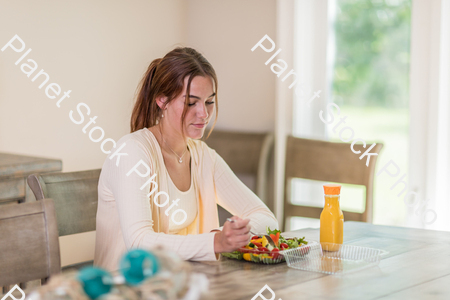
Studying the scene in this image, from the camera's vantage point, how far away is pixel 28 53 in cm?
279

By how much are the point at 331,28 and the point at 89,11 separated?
1360mm

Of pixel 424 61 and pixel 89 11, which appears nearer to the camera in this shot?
pixel 424 61

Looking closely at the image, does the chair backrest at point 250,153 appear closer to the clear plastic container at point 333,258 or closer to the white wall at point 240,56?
the white wall at point 240,56

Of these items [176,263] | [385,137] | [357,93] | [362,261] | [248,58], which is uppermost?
[248,58]

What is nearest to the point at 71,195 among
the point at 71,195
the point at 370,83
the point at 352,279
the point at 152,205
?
the point at 71,195

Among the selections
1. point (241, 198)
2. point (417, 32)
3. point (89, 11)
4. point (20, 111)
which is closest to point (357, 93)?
point (417, 32)

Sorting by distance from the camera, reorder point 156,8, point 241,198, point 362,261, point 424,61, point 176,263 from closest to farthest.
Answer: point 176,263
point 362,261
point 241,198
point 424,61
point 156,8

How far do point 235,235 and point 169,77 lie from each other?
64 cm

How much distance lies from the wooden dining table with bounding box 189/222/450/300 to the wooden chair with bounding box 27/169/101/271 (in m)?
0.59

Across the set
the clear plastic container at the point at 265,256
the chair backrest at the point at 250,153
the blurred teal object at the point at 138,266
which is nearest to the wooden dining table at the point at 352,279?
the clear plastic container at the point at 265,256

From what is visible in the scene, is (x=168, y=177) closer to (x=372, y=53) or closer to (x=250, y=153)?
(x=250, y=153)

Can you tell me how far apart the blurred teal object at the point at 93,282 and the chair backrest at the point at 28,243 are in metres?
0.60

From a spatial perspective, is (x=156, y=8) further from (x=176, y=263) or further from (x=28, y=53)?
(x=176, y=263)

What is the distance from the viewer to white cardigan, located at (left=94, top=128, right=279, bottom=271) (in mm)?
1489
